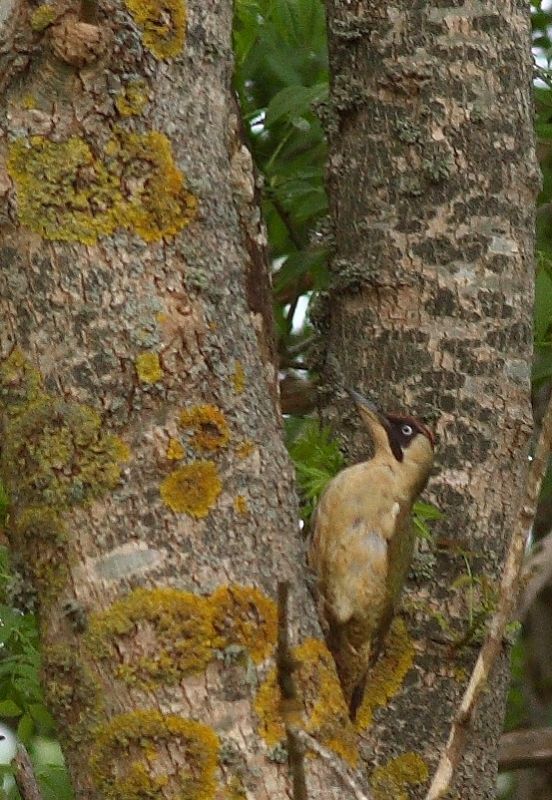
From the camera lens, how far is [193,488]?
2.51 meters

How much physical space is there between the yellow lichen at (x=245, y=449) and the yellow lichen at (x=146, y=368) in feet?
0.66

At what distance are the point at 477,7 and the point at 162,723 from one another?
7.33ft

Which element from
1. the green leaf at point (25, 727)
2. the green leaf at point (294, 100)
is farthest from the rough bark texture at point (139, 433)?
the green leaf at point (294, 100)

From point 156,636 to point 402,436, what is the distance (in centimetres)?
115

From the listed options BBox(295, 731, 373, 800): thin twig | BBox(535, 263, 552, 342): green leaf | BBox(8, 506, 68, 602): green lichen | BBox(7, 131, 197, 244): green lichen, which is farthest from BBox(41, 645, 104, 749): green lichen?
BBox(535, 263, 552, 342): green leaf

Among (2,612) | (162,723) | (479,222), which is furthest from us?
(479,222)

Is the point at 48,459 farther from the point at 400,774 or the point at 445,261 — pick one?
the point at 445,261

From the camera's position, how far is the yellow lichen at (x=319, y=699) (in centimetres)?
244

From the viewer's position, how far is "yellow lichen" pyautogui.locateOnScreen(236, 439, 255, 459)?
257 centimetres

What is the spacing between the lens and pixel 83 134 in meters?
2.58

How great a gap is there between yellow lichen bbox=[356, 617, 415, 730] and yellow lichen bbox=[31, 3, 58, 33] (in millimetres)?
1681

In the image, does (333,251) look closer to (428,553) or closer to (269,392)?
(428,553)

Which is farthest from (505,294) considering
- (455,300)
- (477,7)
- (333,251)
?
(477,7)

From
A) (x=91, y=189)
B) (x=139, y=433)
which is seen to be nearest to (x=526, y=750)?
(x=139, y=433)
